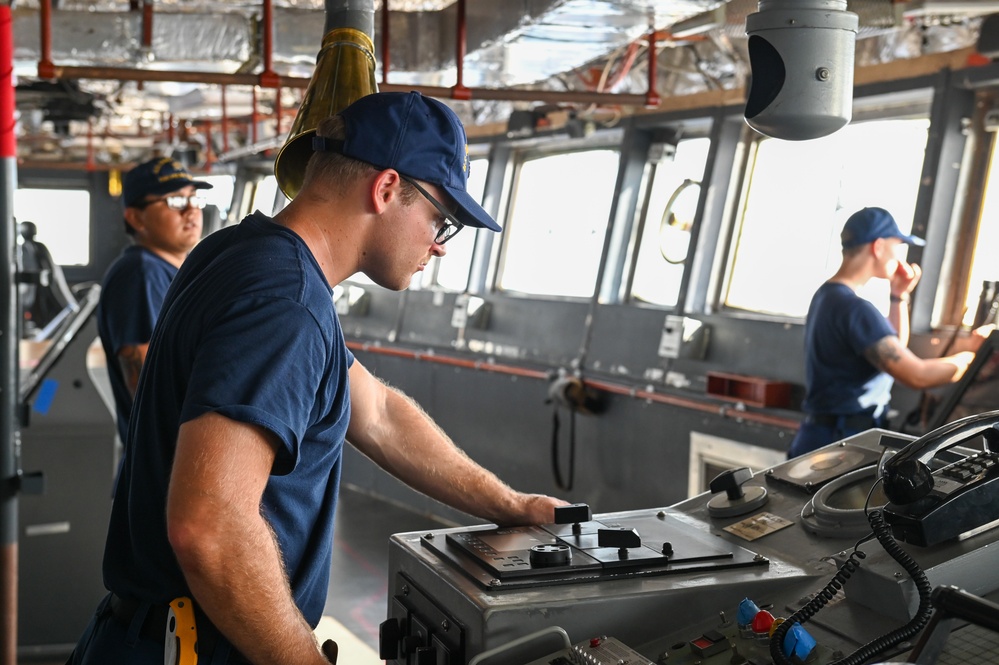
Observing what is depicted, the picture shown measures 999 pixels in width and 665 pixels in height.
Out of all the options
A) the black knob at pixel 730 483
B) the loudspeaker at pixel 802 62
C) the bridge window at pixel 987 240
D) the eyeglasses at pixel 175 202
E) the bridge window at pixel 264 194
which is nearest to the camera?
the black knob at pixel 730 483

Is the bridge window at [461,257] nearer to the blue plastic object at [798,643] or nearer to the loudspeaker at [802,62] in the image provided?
the loudspeaker at [802,62]

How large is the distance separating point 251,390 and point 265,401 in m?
0.02

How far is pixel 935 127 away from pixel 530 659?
3.11 meters

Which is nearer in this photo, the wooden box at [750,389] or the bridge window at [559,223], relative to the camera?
the wooden box at [750,389]

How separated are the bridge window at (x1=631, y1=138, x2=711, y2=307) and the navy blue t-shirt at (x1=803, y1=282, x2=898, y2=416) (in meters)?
1.64

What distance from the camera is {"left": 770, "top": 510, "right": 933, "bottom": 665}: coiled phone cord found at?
4.10ft

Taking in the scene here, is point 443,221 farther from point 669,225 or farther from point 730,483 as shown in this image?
point 669,225

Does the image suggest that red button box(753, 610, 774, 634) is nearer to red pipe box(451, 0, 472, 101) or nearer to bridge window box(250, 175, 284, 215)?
red pipe box(451, 0, 472, 101)

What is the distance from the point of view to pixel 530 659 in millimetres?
1340

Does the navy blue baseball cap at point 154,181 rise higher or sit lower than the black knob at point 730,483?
higher

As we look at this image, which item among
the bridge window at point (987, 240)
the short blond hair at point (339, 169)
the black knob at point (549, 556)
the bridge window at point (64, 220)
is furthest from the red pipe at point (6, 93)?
the bridge window at point (64, 220)

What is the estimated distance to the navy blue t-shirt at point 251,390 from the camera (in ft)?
4.31

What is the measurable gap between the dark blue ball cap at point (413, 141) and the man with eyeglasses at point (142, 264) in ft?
5.13

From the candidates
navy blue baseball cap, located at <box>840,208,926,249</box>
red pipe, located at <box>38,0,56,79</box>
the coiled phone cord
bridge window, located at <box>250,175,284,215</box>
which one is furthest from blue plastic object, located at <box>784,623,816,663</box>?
bridge window, located at <box>250,175,284,215</box>
